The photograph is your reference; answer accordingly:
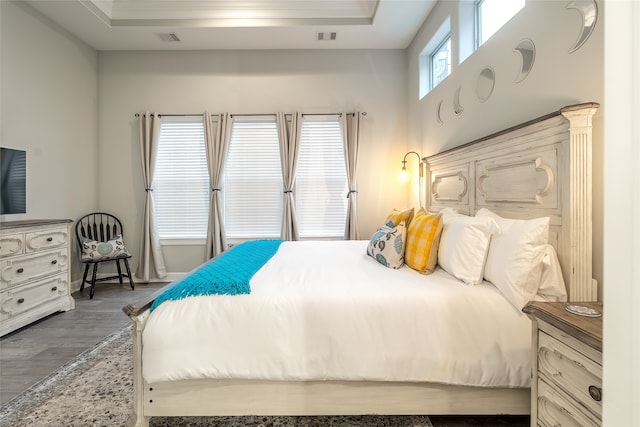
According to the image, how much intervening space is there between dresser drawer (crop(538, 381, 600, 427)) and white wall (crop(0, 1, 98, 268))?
13.8ft

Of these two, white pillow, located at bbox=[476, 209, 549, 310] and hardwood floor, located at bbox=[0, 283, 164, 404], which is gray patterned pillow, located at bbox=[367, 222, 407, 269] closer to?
white pillow, located at bbox=[476, 209, 549, 310]

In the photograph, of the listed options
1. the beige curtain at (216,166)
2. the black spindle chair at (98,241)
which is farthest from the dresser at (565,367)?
the black spindle chair at (98,241)

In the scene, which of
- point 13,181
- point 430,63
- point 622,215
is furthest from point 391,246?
point 13,181

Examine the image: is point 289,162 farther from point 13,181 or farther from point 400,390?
point 400,390

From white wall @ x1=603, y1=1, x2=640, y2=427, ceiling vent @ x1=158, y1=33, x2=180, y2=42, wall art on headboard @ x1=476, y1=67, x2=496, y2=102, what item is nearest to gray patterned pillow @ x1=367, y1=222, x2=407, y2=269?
wall art on headboard @ x1=476, y1=67, x2=496, y2=102

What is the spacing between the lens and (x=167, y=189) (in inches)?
155

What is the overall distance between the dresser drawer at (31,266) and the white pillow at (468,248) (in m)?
3.40

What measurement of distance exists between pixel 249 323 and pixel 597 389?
1220mm

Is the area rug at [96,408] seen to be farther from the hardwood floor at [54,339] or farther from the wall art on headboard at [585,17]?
the wall art on headboard at [585,17]

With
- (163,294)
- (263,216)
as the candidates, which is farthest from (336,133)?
(163,294)

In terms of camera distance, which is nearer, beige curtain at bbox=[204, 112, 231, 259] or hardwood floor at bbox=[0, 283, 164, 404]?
hardwood floor at bbox=[0, 283, 164, 404]

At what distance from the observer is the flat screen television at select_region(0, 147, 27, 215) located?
2.65 meters

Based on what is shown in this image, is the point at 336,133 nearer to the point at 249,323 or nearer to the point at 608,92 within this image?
the point at 249,323

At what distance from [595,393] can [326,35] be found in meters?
3.84
